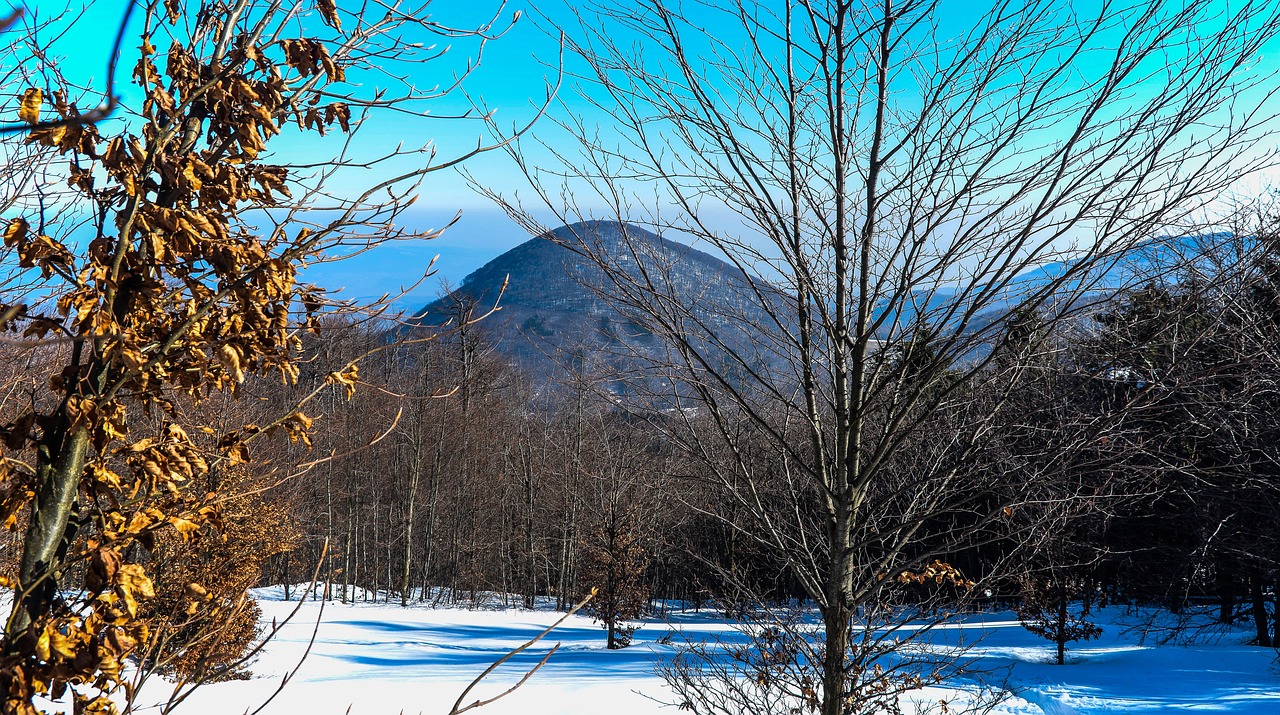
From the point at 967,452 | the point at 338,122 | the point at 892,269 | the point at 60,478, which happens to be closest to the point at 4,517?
the point at 60,478

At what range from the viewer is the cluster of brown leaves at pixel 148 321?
5.41 ft

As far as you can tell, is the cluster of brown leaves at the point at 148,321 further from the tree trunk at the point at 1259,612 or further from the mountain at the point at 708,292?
the tree trunk at the point at 1259,612

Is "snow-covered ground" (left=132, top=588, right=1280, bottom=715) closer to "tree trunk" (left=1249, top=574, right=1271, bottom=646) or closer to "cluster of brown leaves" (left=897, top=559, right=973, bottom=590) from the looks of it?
"tree trunk" (left=1249, top=574, right=1271, bottom=646)

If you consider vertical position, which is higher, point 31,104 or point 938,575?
point 31,104

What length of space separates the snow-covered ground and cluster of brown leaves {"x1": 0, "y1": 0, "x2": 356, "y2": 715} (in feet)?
16.8

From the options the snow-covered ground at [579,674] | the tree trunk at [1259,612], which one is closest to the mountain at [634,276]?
the snow-covered ground at [579,674]

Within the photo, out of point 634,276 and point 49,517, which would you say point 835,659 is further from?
point 49,517

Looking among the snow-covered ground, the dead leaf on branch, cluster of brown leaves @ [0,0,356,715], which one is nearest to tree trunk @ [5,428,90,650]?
cluster of brown leaves @ [0,0,356,715]

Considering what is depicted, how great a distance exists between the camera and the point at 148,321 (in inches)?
71.6

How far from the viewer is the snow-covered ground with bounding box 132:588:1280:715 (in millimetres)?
10273

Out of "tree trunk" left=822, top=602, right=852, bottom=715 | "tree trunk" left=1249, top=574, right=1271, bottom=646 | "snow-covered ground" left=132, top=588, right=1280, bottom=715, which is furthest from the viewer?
"tree trunk" left=1249, top=574, right=1271, bottom=646

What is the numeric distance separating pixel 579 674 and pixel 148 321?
38.7 ft

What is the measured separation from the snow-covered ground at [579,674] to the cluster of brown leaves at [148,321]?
5125 mm

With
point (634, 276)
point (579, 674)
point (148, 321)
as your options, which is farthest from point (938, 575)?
point (579, 674)
